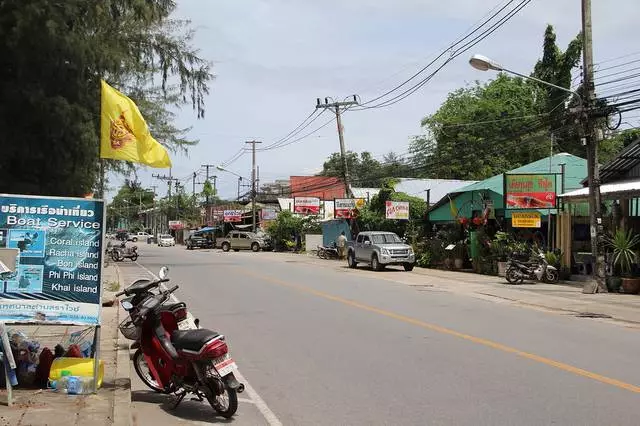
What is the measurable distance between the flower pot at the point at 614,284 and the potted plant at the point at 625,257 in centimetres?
3

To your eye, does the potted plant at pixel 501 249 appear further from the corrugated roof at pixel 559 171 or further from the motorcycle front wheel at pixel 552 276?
the corrugated roof at pixel 559 171

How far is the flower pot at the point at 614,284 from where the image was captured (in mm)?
20094

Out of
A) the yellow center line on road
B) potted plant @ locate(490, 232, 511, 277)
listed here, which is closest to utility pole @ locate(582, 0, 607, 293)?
potted plant @ locate(490, 232, 511, 277)

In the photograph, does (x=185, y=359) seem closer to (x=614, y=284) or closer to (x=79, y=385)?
(x=79, y=385)

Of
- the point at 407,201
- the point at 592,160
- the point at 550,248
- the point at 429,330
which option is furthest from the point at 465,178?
the point at 429,330

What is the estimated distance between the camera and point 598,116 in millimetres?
19500

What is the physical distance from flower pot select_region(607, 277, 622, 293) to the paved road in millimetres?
6072

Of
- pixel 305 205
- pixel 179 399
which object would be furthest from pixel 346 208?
pixel 179 399

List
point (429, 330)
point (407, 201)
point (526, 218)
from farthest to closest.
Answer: point (407, 201), point (526, 218), point (429, 330)

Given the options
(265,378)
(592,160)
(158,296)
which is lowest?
(265,378)

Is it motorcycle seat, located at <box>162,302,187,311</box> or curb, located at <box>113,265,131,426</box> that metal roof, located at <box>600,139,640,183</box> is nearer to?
curb, located at <box>113,265,131,426</box>

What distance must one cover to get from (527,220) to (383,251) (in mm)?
7008

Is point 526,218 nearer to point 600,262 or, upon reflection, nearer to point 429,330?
point 600,262

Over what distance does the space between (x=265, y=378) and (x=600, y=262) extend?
1505 cm
